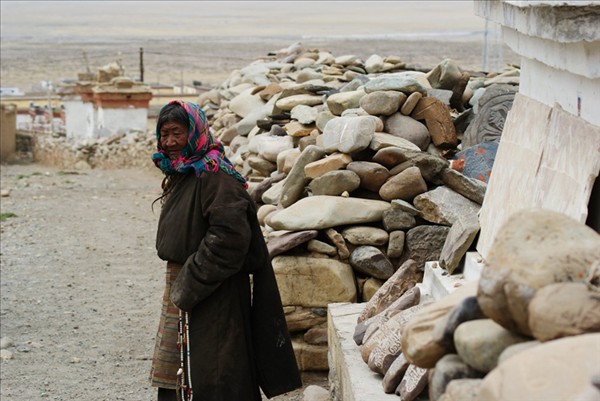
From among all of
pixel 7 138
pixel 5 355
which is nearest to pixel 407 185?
pixel 5 355

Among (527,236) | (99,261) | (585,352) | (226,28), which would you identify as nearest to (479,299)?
(527,236)

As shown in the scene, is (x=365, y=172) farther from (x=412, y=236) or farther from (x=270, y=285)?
(x=270, y=285)

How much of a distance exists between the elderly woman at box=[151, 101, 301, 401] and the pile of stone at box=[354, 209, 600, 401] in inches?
56.2

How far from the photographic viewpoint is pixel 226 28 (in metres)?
107

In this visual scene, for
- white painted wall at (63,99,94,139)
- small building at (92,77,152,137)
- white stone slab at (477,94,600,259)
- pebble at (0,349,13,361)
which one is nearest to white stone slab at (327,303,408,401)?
white stone slab at (477,94,600,259)

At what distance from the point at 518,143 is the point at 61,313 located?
5339mm

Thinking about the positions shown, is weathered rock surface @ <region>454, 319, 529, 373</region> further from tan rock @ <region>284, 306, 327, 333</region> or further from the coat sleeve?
tan rock @ <region>284, 306, 327, 333</region>

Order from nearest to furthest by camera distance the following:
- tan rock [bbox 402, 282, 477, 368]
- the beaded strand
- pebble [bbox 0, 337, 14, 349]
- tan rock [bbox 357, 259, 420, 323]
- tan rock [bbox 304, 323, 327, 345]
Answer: tan rock [bbox 402, 282, 477, 368], the beaded strand, tan rock [bbox 357, 259, 420, 323], tan rock [bbox 304, 323, 327, 345], pebble [bbox 0, 337, 14, 349]

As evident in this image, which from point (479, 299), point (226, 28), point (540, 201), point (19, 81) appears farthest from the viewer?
point (226, 28)

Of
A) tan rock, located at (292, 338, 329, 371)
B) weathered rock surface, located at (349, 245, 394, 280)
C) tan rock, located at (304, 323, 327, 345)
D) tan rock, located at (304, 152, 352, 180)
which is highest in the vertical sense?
tan rock, located at (304, 152, 352, 180)

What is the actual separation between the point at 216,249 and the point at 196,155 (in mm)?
424

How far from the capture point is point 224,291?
14.6 ft

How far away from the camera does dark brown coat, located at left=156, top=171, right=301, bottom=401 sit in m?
4.32

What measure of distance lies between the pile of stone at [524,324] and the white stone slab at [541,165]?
74 centimetres
